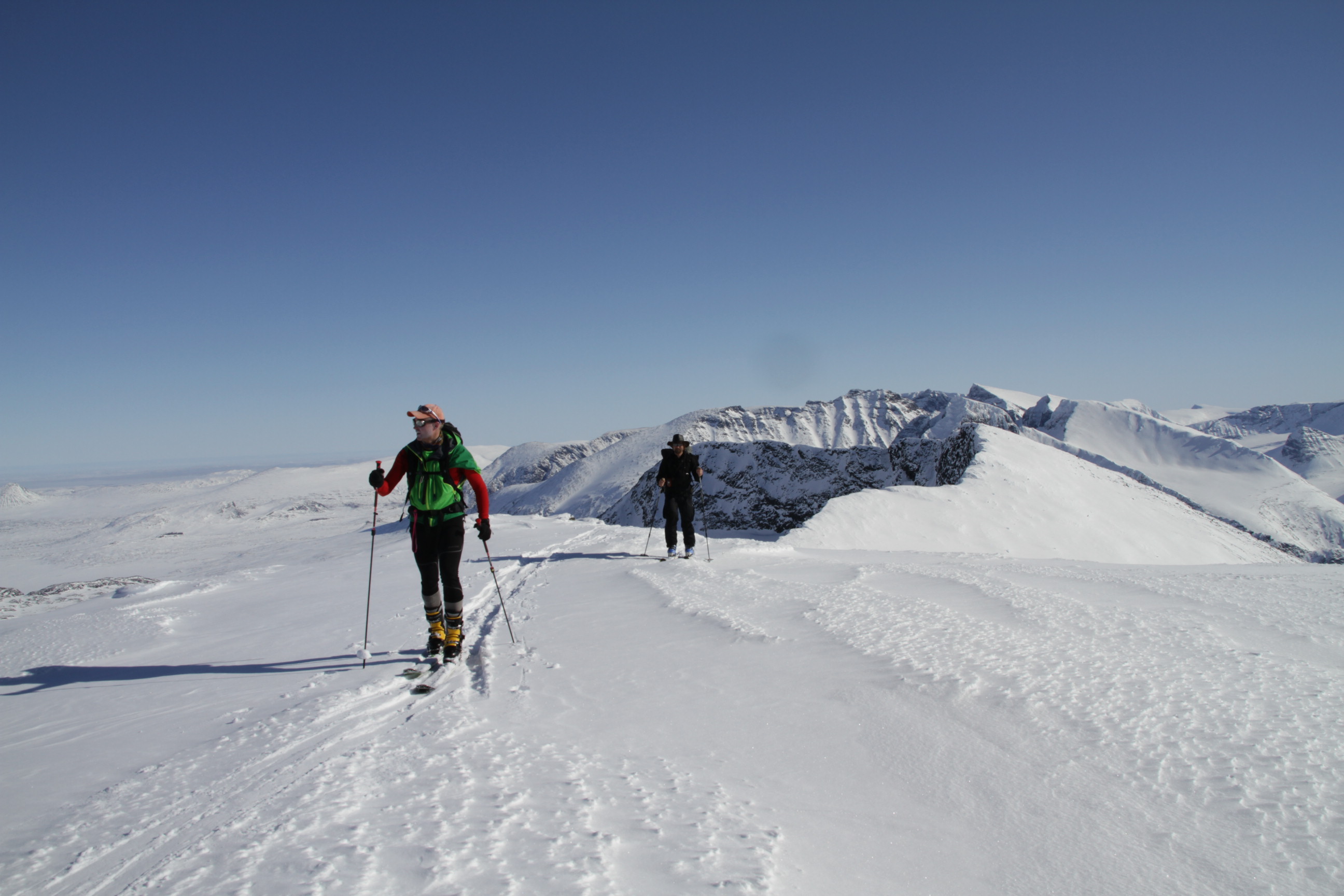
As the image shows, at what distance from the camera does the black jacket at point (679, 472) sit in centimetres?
1193

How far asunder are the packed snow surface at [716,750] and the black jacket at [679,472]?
4139 millimetres

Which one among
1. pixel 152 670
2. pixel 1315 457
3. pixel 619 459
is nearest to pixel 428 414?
pixel 152 670

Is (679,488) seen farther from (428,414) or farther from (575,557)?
(428,414)

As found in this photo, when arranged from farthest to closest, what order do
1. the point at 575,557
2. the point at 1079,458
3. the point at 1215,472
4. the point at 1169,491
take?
the point at 1215,472 → the point at 1169,491 → the point at 1079,458 → the point at 575,557

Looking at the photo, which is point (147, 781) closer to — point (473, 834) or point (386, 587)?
point (473, 834)

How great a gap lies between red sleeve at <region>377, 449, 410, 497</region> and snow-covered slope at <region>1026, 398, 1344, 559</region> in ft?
244

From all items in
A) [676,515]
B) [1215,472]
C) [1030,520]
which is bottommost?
[1030,520]

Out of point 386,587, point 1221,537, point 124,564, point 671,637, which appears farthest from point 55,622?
point 124,564

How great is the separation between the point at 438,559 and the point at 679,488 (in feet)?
20.6

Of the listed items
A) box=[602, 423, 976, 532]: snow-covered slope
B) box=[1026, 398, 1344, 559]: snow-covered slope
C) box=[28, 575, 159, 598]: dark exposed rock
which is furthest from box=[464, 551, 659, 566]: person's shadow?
box=[1026, 398, 1344, 559]: snow-covered slope

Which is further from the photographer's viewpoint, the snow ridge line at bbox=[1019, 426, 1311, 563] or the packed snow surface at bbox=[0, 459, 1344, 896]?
the snow ridge line at bbox=[1019, 426, 1311, 563]

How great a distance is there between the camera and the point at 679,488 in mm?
11930

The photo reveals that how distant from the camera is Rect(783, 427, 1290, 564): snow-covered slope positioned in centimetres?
2266

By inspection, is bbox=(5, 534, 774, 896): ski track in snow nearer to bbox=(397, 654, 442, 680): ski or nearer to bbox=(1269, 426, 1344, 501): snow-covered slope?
bbox=(397, 654, 442, 680): ski
